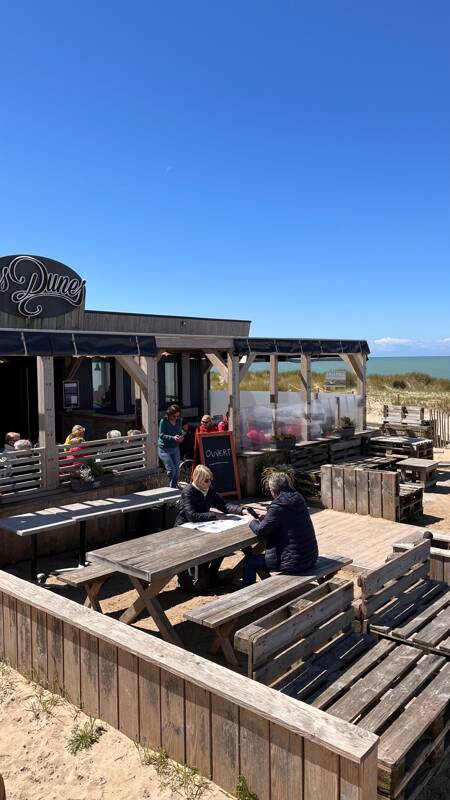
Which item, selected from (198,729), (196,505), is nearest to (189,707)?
(198,729)

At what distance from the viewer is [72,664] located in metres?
4.09

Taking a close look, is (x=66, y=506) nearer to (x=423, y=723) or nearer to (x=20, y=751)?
(x=20, y=751)

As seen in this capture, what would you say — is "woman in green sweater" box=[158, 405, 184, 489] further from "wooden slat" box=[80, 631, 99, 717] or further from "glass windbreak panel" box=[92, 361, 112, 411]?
"wooden slat" box=[80, 631, 99, 717]

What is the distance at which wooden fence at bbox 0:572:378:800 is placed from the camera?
2766 millimetres

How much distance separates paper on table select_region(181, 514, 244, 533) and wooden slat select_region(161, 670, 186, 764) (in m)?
2.47

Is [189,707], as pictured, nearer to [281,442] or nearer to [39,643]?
[39,643]

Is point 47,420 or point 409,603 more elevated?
point 47,420

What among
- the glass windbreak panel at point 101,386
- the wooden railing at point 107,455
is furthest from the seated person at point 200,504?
the glass windbreak panel at point 101,386

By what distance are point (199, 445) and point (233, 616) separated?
21.9 feet

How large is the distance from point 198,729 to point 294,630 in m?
0.88

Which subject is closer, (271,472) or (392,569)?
(392,569)

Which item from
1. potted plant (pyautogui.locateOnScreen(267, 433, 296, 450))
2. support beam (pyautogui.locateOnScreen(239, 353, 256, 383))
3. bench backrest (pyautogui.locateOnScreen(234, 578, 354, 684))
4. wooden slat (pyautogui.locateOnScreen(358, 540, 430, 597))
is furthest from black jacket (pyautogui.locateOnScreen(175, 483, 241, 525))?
support beam (pyautogui.locateOnScreen(239, 353, 256, 383))

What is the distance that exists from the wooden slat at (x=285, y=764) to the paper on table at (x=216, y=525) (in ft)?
9.78

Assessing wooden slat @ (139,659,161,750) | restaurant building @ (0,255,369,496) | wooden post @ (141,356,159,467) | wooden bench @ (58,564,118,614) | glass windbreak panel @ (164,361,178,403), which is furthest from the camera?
glass windbreak panel @ (164,361,178,403)
